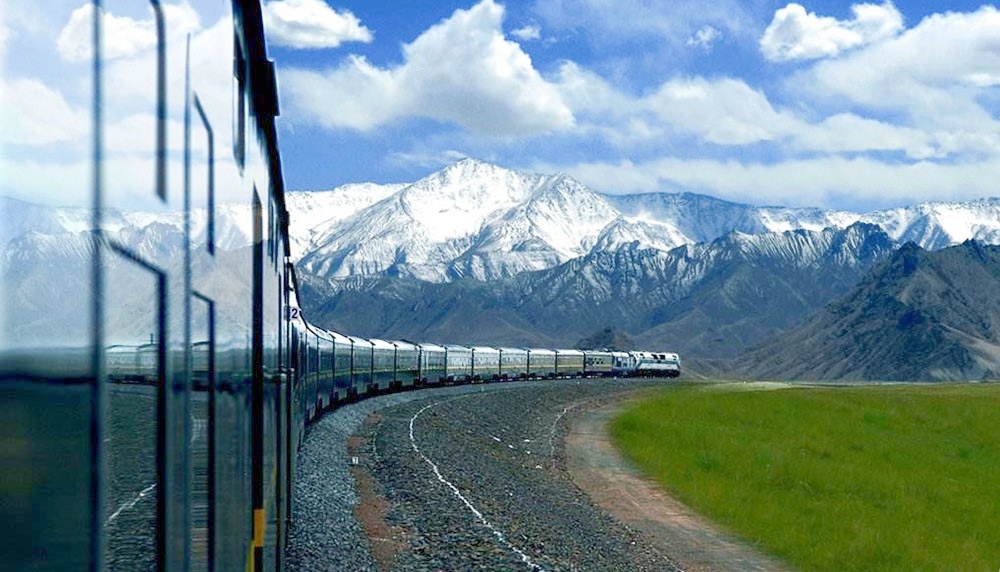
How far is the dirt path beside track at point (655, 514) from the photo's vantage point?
61.6 feet

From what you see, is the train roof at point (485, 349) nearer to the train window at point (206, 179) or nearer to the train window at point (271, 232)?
the train window at point (271, 232)

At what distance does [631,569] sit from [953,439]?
34.5 meters

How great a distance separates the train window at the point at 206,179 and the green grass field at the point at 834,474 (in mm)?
17223

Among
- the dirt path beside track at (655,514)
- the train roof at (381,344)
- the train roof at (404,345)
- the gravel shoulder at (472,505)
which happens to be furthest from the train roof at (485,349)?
the dirt path beside track at (655,514)

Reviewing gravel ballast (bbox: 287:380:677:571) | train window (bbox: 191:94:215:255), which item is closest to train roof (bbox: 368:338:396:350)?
gravel ballast (bbox: 287:380:677:571)

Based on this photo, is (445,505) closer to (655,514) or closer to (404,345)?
(655,514)

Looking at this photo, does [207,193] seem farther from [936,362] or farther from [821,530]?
[936,362]

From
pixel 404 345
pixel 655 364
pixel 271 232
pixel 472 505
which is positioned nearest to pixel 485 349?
pixel 404 345

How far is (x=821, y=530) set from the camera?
880 inches

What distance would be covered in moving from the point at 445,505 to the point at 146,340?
59.9ft

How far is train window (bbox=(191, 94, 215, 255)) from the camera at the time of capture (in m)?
3.08

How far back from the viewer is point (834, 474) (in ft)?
100

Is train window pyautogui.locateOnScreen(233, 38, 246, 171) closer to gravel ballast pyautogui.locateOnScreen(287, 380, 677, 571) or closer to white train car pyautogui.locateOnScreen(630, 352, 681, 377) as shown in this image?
gravel ballast pyautogui.locateOnScreen(287, 380, 677, 571)

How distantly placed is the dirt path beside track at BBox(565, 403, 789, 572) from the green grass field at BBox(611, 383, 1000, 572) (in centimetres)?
57
